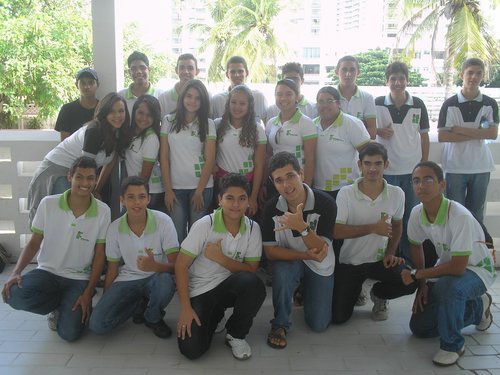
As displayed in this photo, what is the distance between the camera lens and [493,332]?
9.80 ft

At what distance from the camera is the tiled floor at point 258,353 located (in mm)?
2551

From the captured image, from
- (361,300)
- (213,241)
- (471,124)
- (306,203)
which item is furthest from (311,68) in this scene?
(213,241)

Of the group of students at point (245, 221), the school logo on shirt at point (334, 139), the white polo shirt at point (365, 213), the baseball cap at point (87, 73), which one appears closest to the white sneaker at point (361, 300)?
the group of students at point (245, 221)

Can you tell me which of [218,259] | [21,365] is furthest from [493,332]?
[21,365]

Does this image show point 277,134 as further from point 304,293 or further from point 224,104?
point 304,293

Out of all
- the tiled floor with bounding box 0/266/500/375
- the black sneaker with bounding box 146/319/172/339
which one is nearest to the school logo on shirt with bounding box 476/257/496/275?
the tiled floor with bounding box 0/266/500/375

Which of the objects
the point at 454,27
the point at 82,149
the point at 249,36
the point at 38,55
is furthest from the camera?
the point at 249,36

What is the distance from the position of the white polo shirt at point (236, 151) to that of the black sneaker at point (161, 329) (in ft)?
3.68

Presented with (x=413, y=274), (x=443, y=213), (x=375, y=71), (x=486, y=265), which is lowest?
(x=413, y=274)

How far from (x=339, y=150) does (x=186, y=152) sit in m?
1.04

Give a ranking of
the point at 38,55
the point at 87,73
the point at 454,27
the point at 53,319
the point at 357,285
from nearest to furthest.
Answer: the point at 53,319 < the point at 357,285 < the point at 87,73 < the point at 38,55 < the point at 454,27

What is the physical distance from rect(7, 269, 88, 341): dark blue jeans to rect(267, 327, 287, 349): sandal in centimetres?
106

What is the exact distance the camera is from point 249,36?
25328 millimetres

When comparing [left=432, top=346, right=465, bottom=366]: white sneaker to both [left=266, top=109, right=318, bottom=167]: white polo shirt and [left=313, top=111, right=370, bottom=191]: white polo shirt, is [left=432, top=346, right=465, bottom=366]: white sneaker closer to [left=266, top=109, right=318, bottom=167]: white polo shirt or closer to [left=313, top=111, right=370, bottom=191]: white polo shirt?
[left=313, top=111, right=370, bottom=191]: white polo shirt
